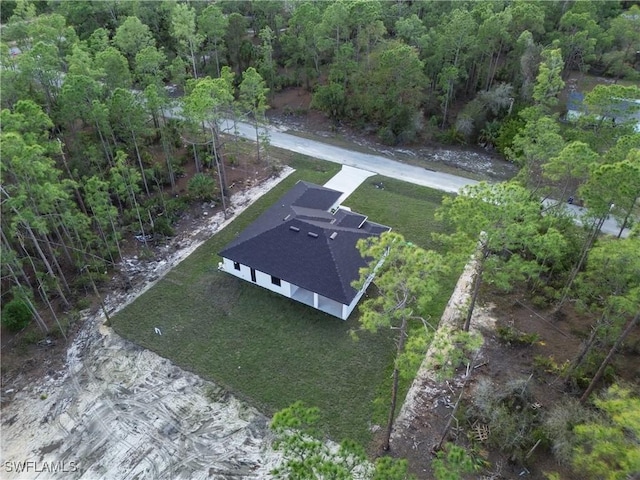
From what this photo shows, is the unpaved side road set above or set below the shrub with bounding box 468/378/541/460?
below

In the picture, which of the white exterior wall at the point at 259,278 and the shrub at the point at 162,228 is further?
the shrub at the point at 162,228

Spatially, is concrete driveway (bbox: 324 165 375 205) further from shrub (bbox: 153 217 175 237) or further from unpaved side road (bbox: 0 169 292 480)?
unpaved side road (bbox: 0 169 292 480)

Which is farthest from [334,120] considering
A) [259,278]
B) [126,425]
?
[126,425]

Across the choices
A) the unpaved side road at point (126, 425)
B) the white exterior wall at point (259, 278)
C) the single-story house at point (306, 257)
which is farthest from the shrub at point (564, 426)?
the white exterior wall at point (259, 278)

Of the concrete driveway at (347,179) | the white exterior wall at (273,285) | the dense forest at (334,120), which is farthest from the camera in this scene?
the concrete driveway at (347,179)

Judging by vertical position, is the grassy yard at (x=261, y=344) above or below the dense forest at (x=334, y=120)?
below

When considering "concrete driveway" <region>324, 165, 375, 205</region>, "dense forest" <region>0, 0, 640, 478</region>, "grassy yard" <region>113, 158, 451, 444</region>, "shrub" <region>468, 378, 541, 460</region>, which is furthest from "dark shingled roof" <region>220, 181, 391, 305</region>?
"shrub" <region>468, 378, 541, 460</region>

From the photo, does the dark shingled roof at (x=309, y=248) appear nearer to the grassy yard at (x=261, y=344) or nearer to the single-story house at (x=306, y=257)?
the single-story house at (x=306, y=257)

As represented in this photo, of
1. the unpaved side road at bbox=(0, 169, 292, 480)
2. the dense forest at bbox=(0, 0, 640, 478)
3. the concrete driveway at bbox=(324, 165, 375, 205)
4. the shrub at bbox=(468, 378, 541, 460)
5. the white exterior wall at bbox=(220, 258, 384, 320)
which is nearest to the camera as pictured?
the shrub at bbox=(468, 378, 541, 460)

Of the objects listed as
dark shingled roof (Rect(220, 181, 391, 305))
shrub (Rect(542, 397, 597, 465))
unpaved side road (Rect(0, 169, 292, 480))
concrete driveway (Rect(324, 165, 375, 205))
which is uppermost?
dark shingled roof (Rect(220, 181, 391, 305))
